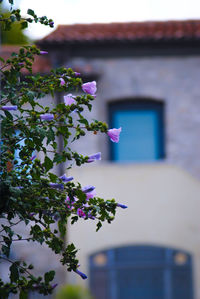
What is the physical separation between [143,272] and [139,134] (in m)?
2.91

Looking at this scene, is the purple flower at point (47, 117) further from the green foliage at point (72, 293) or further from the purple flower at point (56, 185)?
the green foliage at point (72, 293)

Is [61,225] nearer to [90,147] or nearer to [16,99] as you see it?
[16,99]

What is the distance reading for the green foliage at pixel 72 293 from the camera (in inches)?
580

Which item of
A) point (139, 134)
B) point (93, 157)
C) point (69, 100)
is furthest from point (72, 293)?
point (69, 100)

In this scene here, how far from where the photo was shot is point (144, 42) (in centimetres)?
1597

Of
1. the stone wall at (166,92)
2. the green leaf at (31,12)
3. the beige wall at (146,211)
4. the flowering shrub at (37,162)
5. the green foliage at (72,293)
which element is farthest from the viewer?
the stone wall at (166,92)

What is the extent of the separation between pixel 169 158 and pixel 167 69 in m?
1.94

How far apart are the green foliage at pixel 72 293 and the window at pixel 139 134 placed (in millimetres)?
2883

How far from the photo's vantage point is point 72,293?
14734mm

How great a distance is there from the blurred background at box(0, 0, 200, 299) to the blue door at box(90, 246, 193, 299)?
21 mm

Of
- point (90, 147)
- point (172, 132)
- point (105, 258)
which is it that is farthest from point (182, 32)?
point (105, 258)

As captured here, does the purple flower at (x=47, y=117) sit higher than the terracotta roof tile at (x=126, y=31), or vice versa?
the terracotta roof tile at (x=126, y=31)

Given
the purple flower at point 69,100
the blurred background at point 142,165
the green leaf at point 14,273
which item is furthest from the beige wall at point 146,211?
the green leaf at point 14,273

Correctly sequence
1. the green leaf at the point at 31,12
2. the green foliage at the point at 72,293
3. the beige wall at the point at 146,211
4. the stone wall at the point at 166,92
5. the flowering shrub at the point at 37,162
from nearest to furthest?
the flowering shrub at the point at 37,162 → the green leaf at the point at 31,12 → the green foliage at the point at 72,293 → the beige wall at the point at 146,211 → the stone wall at the point at 166,92
